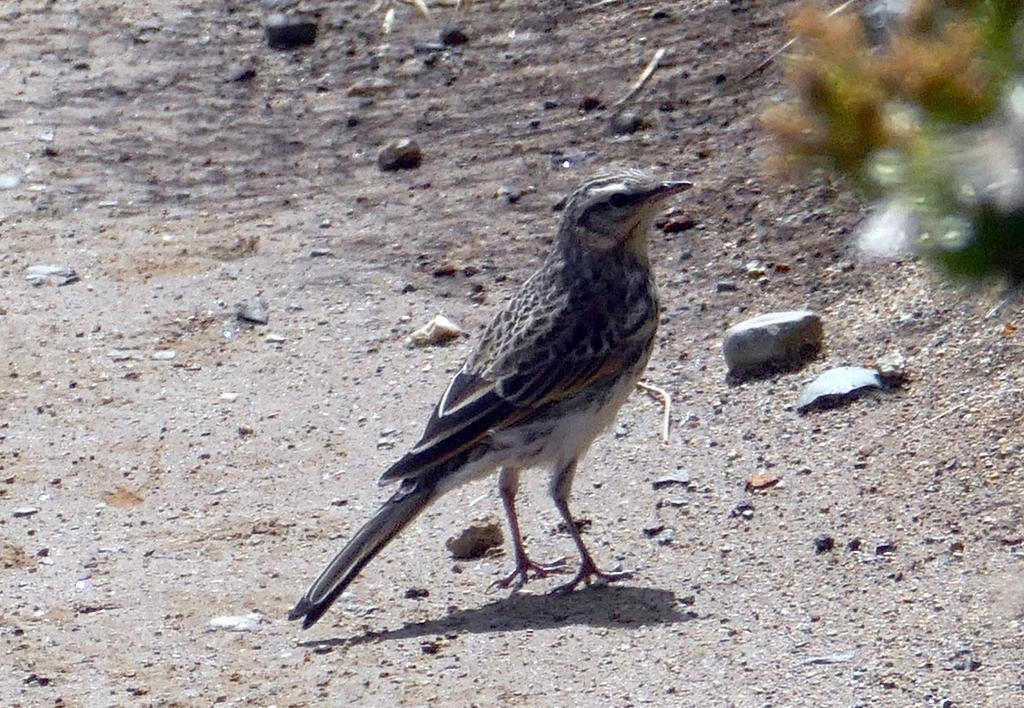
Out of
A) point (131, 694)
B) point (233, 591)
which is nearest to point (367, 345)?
point (233, 591)

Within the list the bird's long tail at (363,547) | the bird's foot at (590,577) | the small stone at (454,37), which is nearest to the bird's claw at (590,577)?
the bird's foot at (590,577)

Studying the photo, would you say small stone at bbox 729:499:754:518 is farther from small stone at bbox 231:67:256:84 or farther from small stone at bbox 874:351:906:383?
small stone at bbox 231:67:256:84

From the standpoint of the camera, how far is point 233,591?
6824 millimetres

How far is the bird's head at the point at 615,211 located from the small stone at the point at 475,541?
1.14 meters

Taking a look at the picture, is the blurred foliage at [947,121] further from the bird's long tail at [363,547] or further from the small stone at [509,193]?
the small stone at [509,193]

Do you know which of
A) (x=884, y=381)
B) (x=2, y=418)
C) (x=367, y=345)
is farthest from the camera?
(x=367, y=345)

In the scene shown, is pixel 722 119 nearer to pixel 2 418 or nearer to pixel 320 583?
pixel 2 418

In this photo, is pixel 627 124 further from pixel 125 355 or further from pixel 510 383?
pixel 510 383

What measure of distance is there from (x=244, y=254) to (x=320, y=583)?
13.0ft

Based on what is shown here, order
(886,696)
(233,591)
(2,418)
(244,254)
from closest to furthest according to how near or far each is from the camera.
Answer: (886,696) < (233,591) < (2,418) < (244,254)

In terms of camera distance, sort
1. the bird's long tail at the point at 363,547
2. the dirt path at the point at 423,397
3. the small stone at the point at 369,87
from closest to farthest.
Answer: the dirt path at the point at 423,397 < the bird's long tail at the point at 363,547 < the small stone at the point at 369,87

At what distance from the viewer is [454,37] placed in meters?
12.2

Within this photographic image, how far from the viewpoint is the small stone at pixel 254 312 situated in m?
9.35

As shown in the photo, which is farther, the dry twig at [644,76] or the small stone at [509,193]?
the dry twig at [644,76]
